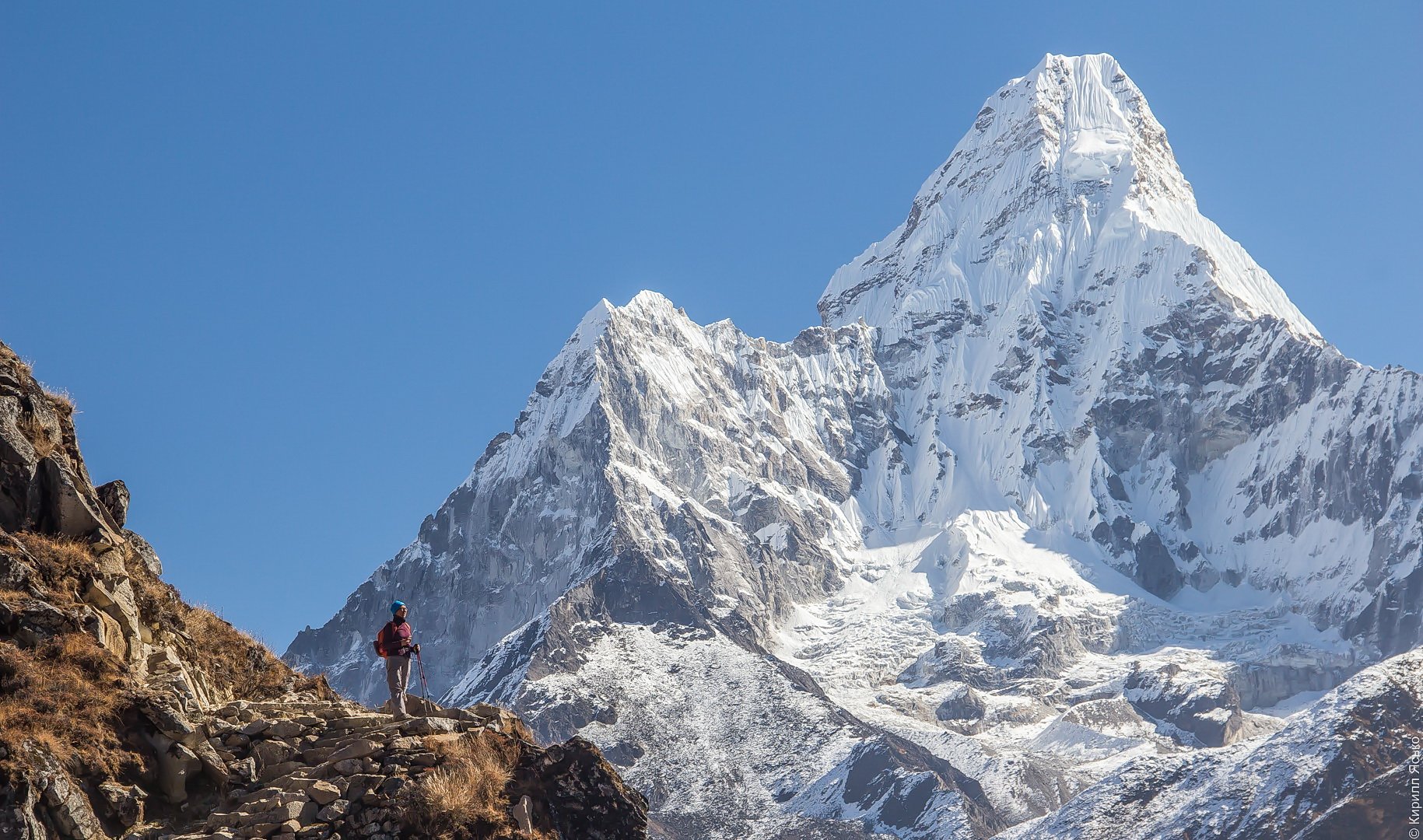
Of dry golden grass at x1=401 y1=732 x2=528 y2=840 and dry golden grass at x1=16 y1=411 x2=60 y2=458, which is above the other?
dry golden grass at x1=16 y1=411 x2=60 y2=458

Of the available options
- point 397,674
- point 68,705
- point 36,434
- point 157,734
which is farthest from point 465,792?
point 36,434

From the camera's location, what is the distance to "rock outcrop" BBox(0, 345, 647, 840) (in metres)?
27.6

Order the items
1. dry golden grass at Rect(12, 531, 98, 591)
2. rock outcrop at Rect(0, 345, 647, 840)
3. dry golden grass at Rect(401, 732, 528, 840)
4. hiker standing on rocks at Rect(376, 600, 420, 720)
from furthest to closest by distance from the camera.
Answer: hiker standing on rocks at Rect(376, 600, 420, 720)
dry golden grass at Rect(12, 531, 98, 591)
dry golden grass at Rect(401, 732, 528, 840)
rock outcrop at Rect(0, 345, 647, 840)

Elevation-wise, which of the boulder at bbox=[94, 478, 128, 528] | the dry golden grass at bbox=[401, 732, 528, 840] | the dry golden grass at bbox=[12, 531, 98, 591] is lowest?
the dry golden grass at bbox=[401, 732, 528, 840]

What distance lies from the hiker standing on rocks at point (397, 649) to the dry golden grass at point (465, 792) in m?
4.40

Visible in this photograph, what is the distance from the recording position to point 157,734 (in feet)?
95.0

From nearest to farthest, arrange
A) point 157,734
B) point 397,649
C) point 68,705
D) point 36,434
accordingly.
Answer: point 68,705
point 157,734
point 36,434
point 397,649

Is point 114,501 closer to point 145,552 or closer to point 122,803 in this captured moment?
point 145,552

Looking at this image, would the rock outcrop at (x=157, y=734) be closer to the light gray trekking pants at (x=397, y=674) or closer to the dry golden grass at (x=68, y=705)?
the dry golden grass at (x=68, y=705)

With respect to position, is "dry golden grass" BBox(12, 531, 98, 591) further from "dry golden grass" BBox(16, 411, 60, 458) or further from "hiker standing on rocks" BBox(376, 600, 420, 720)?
"hiker standing on rocks" BBox(376, 600, 420, 720)

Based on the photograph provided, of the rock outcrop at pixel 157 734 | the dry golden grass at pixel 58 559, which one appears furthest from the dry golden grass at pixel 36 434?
the dry golden grass at pixel 58 559

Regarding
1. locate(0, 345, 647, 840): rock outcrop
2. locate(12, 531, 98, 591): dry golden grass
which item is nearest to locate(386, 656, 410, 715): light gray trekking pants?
locate(0, 345, 647, 840): rock outcrop

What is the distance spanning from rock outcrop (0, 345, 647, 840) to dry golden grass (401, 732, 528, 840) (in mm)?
39

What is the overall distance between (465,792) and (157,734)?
16.7ft
